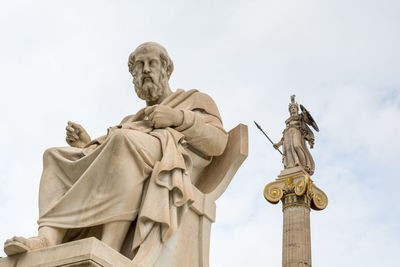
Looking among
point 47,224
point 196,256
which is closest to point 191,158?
point 196,256

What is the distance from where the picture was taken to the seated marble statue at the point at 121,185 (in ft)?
12.5

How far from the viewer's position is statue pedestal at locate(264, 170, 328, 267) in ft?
54.9

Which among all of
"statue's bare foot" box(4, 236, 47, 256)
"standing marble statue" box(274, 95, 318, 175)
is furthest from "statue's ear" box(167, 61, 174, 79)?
"standing marble statue" box(274, 95, 318, 175)

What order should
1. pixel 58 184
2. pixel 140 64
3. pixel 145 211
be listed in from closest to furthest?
1. pixel 145 211
2. pixel 58 184
3. pixel 140 64

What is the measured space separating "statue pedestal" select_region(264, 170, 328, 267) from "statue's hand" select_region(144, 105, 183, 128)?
12.7 metres

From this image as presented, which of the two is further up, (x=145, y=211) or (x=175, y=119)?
(x=175, y=119)

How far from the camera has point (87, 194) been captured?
3.91 m

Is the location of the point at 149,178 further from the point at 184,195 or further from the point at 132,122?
the point at 132,122

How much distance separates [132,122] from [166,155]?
69cm

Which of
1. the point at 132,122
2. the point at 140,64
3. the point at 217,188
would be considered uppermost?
the point at 140,64

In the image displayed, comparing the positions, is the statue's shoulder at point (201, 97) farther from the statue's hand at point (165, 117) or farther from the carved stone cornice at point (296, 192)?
the carved stone cornice at point (296, 192)

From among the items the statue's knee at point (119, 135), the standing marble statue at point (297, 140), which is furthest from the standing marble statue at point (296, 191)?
the statue's knee at point (119, 135)

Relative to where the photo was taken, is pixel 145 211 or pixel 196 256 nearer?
pixel 145 211

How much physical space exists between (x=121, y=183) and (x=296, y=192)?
14421mm
